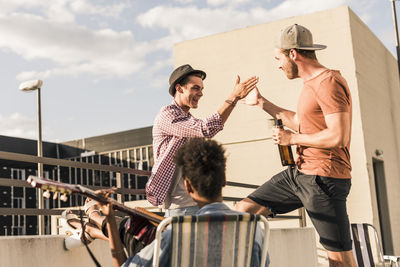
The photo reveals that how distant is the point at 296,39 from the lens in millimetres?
3826

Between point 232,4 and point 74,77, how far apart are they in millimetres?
5114

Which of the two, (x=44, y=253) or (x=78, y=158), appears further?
(x=78, y=158)

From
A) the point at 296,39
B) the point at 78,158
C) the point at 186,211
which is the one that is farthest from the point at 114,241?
the point at 78,158

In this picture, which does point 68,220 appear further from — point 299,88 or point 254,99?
point 299,88

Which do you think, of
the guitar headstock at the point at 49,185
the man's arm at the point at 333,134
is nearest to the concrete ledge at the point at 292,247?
the man's arm at the point at 333,134

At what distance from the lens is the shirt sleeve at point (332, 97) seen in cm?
354

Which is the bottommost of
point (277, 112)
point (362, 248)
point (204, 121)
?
point (362, 248)

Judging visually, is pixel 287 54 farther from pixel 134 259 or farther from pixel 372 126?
pixel 372 126

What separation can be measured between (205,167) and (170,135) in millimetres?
1483

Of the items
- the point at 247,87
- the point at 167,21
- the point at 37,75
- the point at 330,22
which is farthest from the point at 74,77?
the point at 247,87

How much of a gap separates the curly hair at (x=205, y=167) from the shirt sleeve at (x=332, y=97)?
3.85 feet

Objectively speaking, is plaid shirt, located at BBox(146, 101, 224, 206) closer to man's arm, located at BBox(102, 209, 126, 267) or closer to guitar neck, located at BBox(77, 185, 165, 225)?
guitar neck, located at BBox(77, 185, 165, 225)

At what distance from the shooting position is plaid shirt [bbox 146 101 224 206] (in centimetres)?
390

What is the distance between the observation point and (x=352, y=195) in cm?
1547
